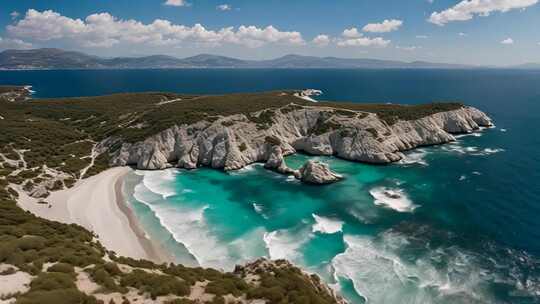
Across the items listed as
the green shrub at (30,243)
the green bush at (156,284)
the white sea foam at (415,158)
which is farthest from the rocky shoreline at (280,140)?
the green shrub at (30,243)

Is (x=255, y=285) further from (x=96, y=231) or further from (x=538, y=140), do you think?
(x=538, y=140)

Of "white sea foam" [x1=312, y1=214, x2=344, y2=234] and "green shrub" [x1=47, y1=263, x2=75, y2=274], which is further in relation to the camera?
"white sea foam" [x1=312, y1=214, x2=344, y2=234]

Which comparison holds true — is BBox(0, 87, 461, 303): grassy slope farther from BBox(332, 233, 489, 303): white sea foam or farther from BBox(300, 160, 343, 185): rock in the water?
BBox(300, 160, 343, 185): rock in the water

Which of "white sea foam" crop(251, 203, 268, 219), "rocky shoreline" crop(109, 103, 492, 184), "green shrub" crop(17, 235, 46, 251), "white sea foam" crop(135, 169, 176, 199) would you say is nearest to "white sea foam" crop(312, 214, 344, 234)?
"white sea foam" crop(251, 203, 268, 219)

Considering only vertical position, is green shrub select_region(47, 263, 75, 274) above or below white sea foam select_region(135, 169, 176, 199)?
above

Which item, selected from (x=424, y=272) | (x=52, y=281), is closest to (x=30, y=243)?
(x=52, y=281)

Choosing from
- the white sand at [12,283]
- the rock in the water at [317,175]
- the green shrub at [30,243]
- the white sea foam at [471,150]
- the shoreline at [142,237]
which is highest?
the white sand at [12,283]

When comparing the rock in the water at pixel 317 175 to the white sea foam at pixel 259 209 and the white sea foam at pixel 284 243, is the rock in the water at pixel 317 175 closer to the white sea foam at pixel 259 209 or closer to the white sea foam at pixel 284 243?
the white sea foam at pixel 259 209
